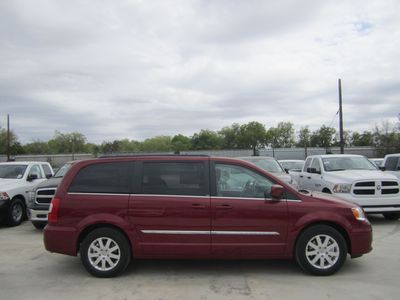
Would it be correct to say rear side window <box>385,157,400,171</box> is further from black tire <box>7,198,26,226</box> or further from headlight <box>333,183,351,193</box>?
black tire <box>7,198,26,226</box>

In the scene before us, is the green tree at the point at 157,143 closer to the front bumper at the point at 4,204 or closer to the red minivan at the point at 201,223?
the front bumper at the point at 4,204

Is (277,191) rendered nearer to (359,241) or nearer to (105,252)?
(359,241)

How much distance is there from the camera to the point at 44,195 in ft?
31.7

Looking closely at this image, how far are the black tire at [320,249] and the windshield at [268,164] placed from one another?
7.70 meters

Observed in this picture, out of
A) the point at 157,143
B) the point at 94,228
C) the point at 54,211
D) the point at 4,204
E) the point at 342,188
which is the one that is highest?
the point at 157,143

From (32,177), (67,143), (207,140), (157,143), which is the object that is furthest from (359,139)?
(32,177)

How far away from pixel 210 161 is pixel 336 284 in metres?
2.48

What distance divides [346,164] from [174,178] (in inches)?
300

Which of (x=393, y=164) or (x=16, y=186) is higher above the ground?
(x=393, y=164)

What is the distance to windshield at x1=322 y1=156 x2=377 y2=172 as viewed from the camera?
38.8ft

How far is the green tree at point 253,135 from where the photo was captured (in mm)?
117500

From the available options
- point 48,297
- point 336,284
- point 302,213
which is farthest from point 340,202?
point 48,297

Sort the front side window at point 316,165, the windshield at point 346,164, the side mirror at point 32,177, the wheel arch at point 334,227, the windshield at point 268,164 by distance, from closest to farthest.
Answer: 1. the wheel arch at point 334,227
2. the windshield at point 346,164
3. the side mirror at point 32,177
4. the front side window at point 316,165
5. the windshield at point 268,164

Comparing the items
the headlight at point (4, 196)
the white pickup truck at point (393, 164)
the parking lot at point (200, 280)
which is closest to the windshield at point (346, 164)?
the white pickup truck at point (393, 164)
